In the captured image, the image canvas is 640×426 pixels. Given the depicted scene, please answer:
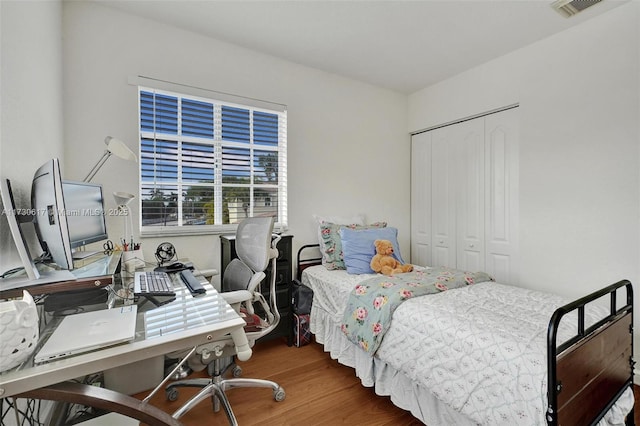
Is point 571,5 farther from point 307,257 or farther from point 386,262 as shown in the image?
point 307,257

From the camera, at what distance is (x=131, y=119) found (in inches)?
88.9

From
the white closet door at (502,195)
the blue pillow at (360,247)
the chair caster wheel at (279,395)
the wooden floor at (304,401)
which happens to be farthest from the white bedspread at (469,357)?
the white closet door at (502,195)

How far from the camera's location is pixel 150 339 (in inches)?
35.7

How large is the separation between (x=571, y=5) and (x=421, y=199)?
2.10 metres

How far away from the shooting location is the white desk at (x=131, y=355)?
73 cm

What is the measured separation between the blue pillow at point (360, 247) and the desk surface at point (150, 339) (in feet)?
4.72

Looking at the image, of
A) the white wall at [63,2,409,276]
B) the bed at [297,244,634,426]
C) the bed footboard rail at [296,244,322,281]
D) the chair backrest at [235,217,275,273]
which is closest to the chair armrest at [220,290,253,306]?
the chair backrest at [235,217,275,273]

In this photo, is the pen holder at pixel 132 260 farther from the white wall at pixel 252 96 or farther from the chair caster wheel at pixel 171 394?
the chair caster wheel at pixel 171 394

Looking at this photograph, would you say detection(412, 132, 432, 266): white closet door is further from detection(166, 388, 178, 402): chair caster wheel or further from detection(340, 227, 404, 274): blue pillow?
detection(166, 388, 178, 402): chair caster wheel

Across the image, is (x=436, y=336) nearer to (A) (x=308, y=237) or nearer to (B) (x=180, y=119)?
(A) (x=308, y=237)

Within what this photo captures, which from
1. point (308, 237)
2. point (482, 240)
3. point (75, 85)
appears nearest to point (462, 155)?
point (482, 240)

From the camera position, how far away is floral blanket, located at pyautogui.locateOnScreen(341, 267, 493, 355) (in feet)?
5.90

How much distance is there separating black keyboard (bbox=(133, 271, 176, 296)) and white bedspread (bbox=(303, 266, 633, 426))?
4.07 feet

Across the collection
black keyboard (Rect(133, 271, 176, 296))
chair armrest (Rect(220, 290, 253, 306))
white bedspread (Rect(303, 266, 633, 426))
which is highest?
black keyboard (Rect(133, 271, 176, 296))
